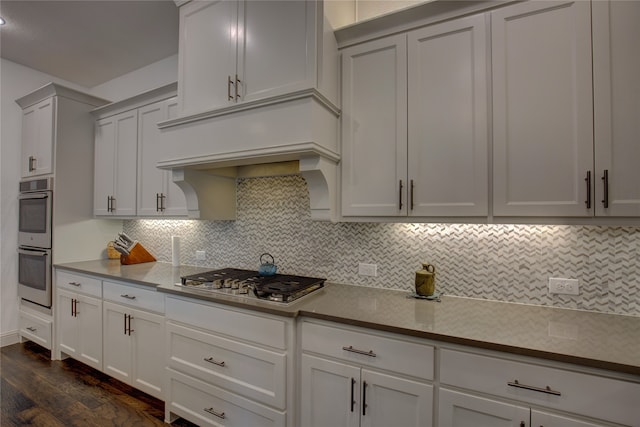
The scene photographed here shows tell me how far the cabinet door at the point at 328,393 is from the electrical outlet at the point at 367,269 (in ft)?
2.29

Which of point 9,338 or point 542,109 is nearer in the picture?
point 542,109

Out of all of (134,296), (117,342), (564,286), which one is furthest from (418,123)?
(117,342)

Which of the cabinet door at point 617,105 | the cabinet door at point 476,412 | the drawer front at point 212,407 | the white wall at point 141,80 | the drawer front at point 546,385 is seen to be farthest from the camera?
the white wall at point 141,80

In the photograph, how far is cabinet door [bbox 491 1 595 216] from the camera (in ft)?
4.32

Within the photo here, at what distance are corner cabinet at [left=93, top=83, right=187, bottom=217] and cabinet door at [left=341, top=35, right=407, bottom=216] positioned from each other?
1.57m

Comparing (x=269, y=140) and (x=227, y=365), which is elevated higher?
(x=269, y=140)

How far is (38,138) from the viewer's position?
3.01 metres

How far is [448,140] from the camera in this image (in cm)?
156

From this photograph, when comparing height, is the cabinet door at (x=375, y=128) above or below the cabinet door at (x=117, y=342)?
above

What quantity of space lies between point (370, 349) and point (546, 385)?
66 cm

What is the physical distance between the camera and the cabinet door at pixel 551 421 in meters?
1.05

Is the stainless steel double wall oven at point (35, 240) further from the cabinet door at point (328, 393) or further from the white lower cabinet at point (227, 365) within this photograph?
the cabinet door at point (328, 393)

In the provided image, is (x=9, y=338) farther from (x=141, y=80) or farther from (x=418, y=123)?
(x=418, y=123)

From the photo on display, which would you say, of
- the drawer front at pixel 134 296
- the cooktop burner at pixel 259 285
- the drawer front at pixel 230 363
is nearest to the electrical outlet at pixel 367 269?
the cooktop burner at pixel 259 285
